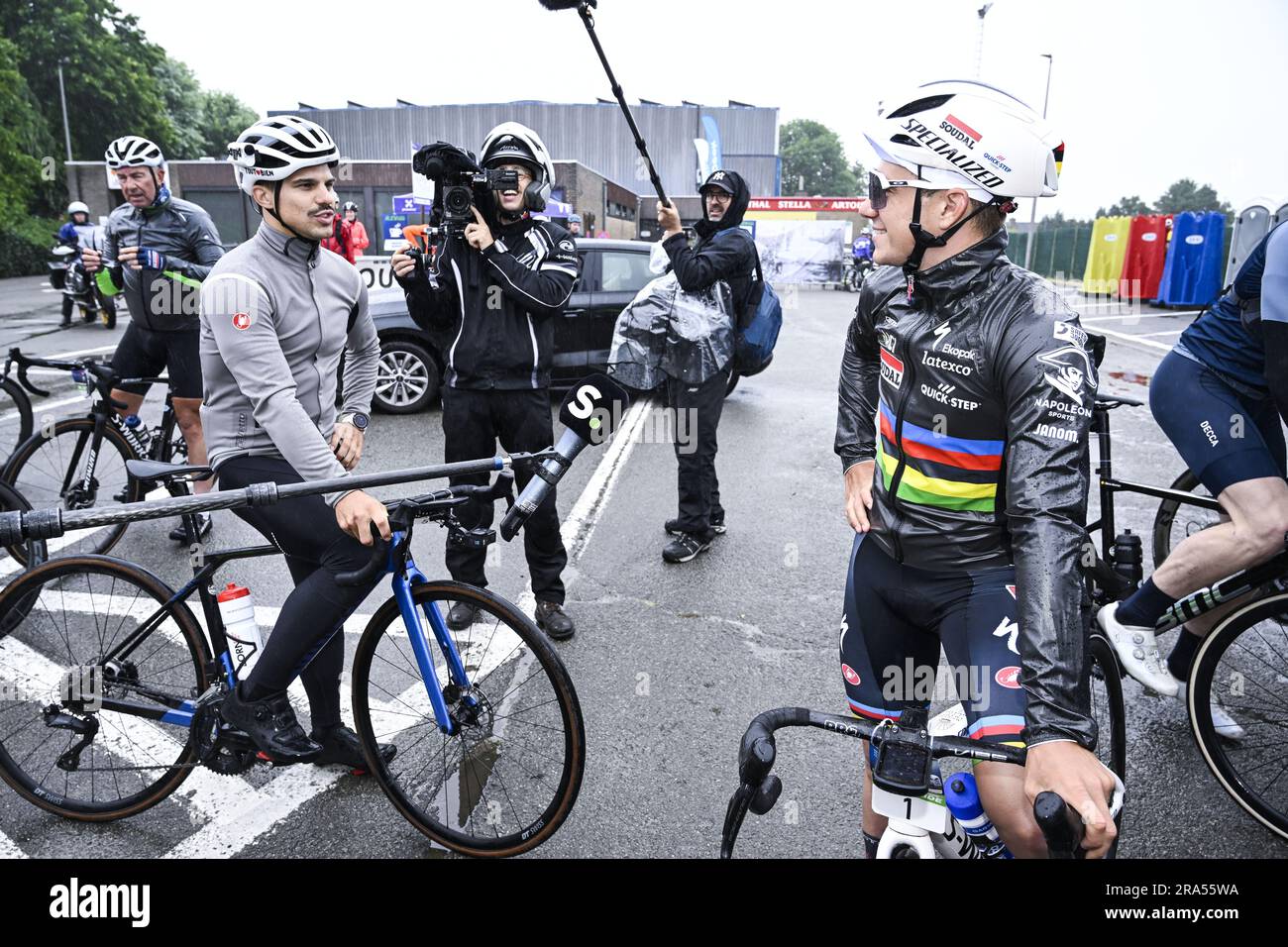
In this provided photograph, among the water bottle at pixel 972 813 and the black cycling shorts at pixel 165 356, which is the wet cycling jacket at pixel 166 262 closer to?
the black cycling shorts at pixel 165 356

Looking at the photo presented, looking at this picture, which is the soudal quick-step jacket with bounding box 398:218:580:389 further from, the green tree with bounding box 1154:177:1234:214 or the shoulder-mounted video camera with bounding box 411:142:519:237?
the green tree with bounding box 1154:177:1234:214

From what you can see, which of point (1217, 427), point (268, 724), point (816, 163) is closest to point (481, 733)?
point (268, 724)

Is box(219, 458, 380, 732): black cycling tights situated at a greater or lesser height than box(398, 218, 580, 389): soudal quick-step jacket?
lesser

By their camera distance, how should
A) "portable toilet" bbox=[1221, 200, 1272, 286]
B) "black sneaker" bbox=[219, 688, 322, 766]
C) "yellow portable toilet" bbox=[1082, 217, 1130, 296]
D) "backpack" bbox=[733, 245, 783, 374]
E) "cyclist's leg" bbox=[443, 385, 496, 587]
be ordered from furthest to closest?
1. "yellow portable toilet" bbox=[1082, 217, 1130, 296]
2. "portable toilet" bbox=[1221, 200, 1272, 286]
3. "backpack" bbox=[733, 245, 783, 374]
4. "cyclist's leg" bbox=[443, 385, 496, 587]
5. "black sneaker" bbox=[219, 688, 322, 766]

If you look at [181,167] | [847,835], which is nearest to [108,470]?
[847,835]

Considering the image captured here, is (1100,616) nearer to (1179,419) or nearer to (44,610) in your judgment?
(1179,419)

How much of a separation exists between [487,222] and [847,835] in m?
3.06

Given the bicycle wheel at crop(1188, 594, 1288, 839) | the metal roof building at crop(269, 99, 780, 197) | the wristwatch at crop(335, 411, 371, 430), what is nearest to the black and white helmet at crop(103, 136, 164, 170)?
the wristwatch at crop(335, 411, 371, 430)

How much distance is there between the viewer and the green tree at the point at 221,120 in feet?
270

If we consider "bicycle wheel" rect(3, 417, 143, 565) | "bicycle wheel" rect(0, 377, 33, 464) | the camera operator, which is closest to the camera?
the camera operator

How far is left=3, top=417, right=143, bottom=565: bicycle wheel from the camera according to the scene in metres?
5.14

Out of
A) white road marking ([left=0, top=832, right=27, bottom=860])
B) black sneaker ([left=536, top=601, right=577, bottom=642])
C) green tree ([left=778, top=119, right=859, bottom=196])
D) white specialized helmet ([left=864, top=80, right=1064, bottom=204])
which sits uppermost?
green tree ([left=778, top=119, right=859, bottom=196])

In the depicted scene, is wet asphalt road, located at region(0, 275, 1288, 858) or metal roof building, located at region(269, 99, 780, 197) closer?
wet asphalt road, located at region(0, 275, 1288, 858)
